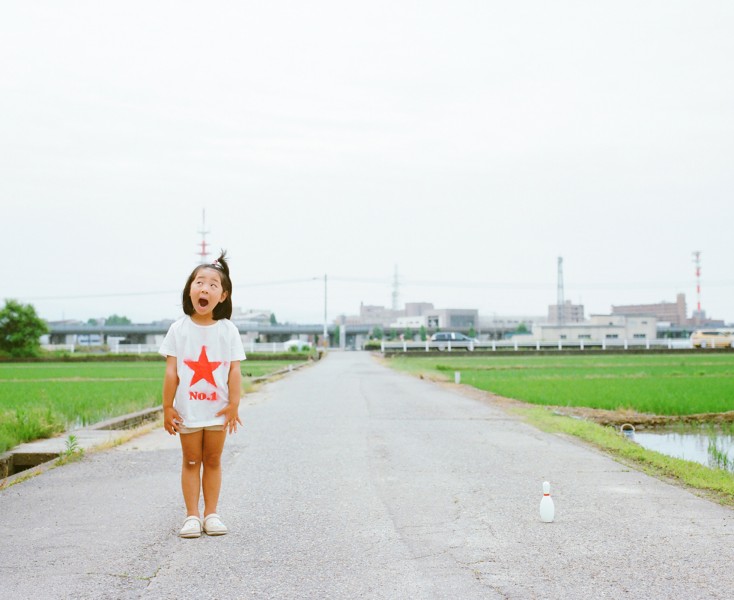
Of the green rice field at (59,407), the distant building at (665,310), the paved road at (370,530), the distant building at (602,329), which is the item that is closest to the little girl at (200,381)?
the paved road at (370,530)

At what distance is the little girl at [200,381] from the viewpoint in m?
5.02

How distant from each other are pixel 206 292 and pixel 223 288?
0.18 m

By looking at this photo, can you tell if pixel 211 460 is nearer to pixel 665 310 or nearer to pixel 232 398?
pixel 232 398

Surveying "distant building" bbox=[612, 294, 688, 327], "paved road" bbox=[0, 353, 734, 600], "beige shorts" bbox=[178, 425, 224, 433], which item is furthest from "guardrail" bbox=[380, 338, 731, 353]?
"distant building" bbox=[612, 294, 688, 327]

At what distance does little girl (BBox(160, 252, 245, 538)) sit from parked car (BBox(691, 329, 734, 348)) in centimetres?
6491

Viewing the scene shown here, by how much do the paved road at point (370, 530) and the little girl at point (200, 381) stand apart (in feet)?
1.41

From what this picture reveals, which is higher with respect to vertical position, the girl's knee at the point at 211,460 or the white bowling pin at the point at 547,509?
the girl's knee at the point at 211,460

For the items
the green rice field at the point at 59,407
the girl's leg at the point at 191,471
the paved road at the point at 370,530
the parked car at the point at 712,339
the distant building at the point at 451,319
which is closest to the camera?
the paved road at the point at 370,530

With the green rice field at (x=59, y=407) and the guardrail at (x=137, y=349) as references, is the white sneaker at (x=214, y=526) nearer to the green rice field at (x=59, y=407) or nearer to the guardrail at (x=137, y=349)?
the green rice field at (x=59, y=407)

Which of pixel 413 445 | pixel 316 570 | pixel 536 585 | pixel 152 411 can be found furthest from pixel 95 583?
pixel 152 411

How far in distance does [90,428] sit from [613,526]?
338 inches

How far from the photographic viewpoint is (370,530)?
528 cm

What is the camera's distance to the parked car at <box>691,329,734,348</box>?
214ft

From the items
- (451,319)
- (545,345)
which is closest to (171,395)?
(545,345)
